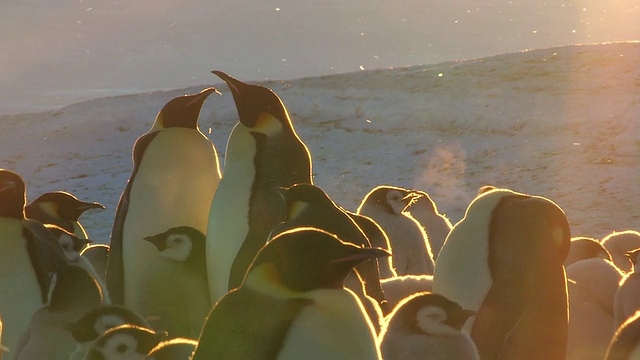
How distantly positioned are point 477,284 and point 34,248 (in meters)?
2.04

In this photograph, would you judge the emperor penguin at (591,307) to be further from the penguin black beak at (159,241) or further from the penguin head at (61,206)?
the penguin head at (61,206)

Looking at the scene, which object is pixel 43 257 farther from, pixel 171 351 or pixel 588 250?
pixel 588 250

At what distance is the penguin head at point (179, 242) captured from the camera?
16.0ft

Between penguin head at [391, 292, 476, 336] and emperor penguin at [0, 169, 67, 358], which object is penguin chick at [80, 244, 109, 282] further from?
penguin head at [391, 292, 476, 336]

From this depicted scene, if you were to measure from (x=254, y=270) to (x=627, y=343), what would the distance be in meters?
0.94

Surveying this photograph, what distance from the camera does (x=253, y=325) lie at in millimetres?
2738

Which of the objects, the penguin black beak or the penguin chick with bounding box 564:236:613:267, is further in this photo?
the penguin chick with bounding box 564:236:613:267

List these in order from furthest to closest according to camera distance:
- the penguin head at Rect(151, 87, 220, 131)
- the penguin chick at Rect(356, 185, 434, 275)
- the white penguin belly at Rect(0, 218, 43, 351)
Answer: the penguin chick at Rect(356, 185, 434, 275), the penguin head at Rect(151, 87, 220, 131), the white penguin belly at Rect(0, 218, 43, 351)

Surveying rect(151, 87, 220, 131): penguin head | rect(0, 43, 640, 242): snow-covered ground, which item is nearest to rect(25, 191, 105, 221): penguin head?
rect(151, 87, 220, 131): penguin head

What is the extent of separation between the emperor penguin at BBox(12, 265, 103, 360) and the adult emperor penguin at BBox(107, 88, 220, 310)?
63cm

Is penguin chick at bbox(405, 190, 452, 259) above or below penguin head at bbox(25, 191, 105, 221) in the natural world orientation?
below

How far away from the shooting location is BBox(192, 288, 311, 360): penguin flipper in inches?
108

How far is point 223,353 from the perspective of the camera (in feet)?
9.01

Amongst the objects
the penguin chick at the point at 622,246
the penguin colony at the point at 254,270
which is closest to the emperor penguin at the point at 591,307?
the penguin colony at the point at 254,270
